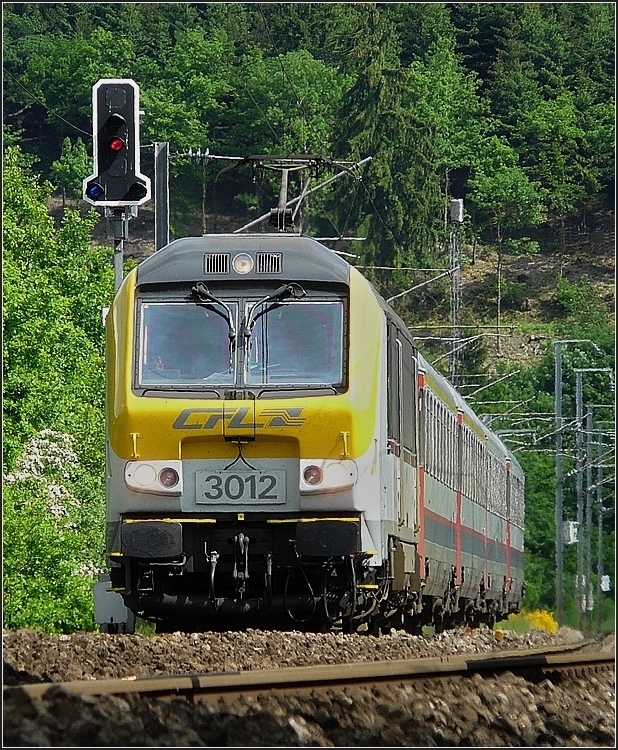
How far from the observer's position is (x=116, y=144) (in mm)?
12500

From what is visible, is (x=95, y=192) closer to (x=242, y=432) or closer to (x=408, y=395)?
(x=242, y=432)

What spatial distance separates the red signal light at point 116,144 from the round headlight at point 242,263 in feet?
5.79

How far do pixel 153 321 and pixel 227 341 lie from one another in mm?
551

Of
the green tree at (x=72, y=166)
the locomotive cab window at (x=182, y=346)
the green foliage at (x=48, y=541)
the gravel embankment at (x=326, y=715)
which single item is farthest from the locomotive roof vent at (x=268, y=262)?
the green tree at (x=72, y=166)

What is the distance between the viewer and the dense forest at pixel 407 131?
62.8m

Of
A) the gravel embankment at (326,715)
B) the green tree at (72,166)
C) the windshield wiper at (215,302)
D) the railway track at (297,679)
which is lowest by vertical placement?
the gravel embankment at (326,715)

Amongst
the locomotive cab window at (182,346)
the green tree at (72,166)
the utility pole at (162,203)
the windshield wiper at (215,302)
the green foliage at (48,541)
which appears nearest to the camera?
the locomotive cab window at (182,346)

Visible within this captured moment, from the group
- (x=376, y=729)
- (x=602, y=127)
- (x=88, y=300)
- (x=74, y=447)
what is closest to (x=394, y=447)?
(x=376, y=729)

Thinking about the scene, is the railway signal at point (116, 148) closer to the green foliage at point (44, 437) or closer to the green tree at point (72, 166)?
the green foliage at point (44, 437)

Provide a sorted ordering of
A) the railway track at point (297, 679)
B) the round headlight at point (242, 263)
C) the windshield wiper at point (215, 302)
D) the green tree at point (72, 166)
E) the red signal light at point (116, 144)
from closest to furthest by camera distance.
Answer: the railway track at point (297, 679)
the windshield wiper at point (215, 302)
the round headlight at point (242, 263)
the red signal light at point (116, 144)
the green tree at point (72, 166)

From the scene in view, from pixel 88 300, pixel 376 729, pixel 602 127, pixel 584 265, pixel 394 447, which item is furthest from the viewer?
pixel 584 265

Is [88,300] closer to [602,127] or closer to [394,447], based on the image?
[394,447]

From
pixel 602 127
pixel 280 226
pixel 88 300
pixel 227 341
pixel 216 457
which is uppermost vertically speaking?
pixel 602 127

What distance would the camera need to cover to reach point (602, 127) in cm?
7750
